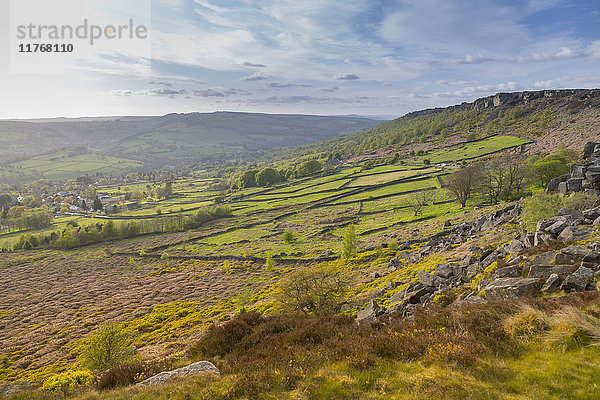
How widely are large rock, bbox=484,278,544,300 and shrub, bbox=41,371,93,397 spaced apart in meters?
21.5

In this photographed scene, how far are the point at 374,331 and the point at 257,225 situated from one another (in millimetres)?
92388

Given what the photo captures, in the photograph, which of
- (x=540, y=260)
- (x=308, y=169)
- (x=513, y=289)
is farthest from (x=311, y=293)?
(x=308, y=169)

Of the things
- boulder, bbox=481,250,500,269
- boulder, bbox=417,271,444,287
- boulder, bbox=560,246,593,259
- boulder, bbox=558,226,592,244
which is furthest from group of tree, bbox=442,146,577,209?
boulder, bbox=560,246,593,259

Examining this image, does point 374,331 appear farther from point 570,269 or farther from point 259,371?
point 570,269

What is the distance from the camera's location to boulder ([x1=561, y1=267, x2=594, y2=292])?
1263 cm

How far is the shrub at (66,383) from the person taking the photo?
13.1m

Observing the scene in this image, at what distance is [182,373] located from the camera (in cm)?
1269

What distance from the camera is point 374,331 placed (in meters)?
14.5

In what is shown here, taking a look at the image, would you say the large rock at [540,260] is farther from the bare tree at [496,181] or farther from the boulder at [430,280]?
the bare tree at [496,181]

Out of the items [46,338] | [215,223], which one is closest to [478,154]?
[215,223]

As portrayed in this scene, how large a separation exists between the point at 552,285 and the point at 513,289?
1.64 m

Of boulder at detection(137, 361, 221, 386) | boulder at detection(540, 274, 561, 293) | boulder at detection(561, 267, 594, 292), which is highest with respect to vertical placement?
boulder at detection(561, 267, 594, 292)

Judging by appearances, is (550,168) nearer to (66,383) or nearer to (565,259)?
(565,259)

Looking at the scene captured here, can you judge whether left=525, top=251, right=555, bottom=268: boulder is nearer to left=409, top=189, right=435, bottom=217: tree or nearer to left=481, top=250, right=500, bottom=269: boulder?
left=481, top=250, right=500, bottom=269: boulder
